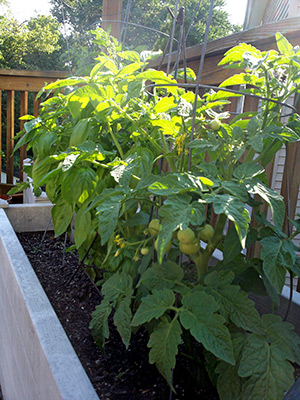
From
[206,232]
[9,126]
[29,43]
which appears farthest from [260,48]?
[29,43]

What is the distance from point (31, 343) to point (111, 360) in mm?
220

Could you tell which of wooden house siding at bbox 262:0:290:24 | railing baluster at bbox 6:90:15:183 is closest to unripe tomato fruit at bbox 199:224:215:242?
railing baluster at bbox 6:90:15:183

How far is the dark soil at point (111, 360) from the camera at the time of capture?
0.91m

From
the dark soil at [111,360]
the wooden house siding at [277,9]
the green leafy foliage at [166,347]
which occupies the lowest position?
the dark soil at [111,360]

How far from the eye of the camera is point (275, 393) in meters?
0.70

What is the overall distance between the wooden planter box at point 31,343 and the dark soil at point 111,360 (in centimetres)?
12

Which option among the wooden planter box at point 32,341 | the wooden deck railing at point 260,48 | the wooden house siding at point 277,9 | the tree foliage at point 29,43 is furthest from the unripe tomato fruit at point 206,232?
the tree foliage at point 29,43

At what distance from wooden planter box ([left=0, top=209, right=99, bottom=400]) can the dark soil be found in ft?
0.40

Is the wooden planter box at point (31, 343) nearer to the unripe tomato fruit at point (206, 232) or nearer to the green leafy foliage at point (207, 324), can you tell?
the green leafy foliage at point (207, 324)

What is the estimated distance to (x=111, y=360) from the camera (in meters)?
1.03

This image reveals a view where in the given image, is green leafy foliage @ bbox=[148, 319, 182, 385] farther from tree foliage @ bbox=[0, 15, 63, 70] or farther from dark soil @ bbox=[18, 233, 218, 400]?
tree foliage @ bbox=[0, 15, 63, 70]

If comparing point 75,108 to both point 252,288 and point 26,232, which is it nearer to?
point 252,288

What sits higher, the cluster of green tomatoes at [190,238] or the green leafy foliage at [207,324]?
the cluster of green tomatoes at [190,238]

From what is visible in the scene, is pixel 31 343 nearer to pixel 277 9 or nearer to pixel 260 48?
pixel 260 48
